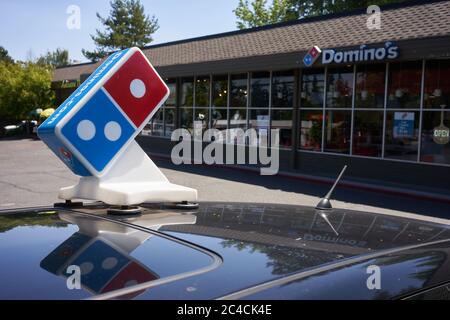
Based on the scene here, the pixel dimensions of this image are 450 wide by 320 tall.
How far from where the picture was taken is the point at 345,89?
53.4 ft

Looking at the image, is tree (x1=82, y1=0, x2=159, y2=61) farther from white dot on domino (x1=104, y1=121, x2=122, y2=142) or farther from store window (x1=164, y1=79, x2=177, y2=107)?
white dot on domino (x1=104, y1=121, x2=122, y2=142)

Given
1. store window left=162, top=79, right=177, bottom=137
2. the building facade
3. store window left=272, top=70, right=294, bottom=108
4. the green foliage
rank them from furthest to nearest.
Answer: the green foliage, store window left=162, top=79, right=177, bottom=137, store window left=272, top=70, right=294, bottom=108, the building facade

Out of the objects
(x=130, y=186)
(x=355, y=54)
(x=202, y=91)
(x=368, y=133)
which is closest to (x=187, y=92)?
(x=202, y=91)

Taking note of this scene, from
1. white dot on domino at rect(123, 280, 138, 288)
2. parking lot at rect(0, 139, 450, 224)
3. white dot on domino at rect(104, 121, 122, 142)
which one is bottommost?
parking lot at rect(0, 139, 450, 224)

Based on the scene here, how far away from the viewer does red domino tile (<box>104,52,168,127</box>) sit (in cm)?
310

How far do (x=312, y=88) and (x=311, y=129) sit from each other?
4.69 feet

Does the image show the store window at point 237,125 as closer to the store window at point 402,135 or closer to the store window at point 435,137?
the store window at point 402,135

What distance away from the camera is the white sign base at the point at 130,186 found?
2.88 m

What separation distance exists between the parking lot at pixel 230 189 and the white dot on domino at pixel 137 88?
25.8 ft

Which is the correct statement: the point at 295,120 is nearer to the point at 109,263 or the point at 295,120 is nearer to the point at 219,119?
the point at 219,119

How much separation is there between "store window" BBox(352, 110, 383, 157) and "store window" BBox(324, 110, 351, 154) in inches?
12.7

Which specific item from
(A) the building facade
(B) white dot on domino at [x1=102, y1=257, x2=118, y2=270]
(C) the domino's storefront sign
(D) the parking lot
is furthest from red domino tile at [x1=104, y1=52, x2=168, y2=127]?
(A) the building facade

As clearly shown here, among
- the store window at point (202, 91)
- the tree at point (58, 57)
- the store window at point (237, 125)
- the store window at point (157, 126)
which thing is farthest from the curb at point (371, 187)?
the tree at point (58, 57)
